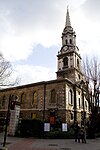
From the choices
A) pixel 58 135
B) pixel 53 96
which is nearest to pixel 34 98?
pixel 53 96

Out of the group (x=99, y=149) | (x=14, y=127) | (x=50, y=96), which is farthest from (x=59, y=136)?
(x=50, y=96)

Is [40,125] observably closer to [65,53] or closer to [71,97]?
[71,97]

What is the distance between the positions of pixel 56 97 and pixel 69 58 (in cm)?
1276

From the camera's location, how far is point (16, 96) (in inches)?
1441

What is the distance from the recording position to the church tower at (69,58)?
38616 millimetres

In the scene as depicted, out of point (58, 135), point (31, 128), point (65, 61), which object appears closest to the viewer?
point (58, 135)

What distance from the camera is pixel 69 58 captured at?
133 feet

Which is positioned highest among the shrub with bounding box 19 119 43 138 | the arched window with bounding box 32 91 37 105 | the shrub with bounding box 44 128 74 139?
the arched window with bounding box 32 91 37 105

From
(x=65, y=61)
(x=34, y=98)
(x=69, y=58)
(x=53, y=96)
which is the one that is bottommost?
(x=34, y=98)

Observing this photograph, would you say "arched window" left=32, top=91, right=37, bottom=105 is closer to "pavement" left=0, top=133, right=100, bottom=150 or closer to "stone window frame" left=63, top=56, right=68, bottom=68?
"stone window frame" left=63, top=56, right=68, bottom=68

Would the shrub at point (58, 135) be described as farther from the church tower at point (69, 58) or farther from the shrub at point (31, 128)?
the church tower at point (69, 58)

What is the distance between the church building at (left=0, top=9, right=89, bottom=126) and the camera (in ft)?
98.3

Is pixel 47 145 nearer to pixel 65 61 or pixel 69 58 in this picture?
pixel 69 58

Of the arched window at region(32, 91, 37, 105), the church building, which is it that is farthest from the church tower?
the arched window at region(32, 91, 37, 105)
